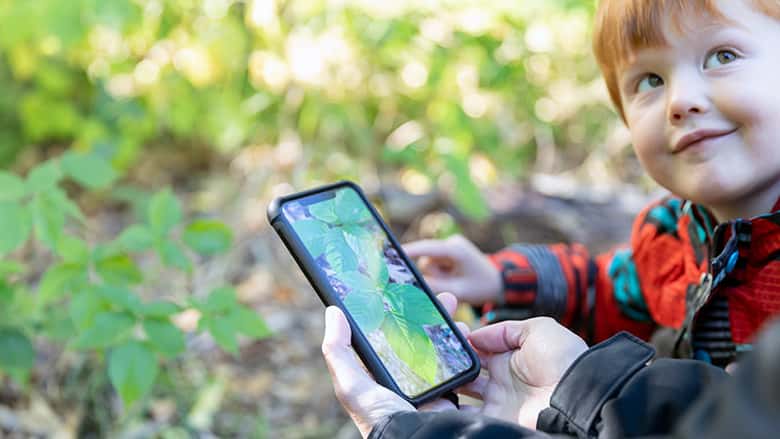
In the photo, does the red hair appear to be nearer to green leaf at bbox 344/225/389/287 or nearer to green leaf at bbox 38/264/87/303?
green leaf at bbox 344/225/389/287

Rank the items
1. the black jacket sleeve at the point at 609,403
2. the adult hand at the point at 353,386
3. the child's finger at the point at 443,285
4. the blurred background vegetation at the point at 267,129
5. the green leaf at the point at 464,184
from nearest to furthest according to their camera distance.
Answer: the black jacket sleeve at the point at 609,403, the adult hand at the point at 353,386, the child's finger at the point at 443,285, the blurred background vegetation at the point at 267,129, the green leaf at the point at 464,184

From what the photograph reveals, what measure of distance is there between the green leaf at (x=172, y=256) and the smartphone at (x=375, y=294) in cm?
37

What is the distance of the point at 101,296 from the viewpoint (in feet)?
4.24

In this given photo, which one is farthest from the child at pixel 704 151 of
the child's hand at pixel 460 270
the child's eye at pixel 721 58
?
the child's hand at pixel 460 270

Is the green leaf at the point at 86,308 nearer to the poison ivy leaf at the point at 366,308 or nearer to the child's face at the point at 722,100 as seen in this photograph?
the poison ivy leaf at the point at 366,308

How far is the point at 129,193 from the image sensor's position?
100 inches

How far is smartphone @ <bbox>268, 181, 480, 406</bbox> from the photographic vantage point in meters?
1.04

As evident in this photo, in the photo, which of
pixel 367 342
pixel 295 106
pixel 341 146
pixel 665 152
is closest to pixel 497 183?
pixel 341 146

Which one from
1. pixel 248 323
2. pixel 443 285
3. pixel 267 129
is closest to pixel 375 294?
pixel 248 323

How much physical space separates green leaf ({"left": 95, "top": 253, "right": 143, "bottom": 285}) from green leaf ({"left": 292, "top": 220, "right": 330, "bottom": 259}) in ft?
1.43

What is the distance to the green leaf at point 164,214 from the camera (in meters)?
1.42

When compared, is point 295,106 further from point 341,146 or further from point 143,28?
point 143,28

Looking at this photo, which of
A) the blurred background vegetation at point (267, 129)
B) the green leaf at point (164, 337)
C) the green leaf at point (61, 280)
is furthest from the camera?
the blurred background vegetation at point (267, 129)

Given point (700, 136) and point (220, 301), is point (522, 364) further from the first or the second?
point (220, 301)
